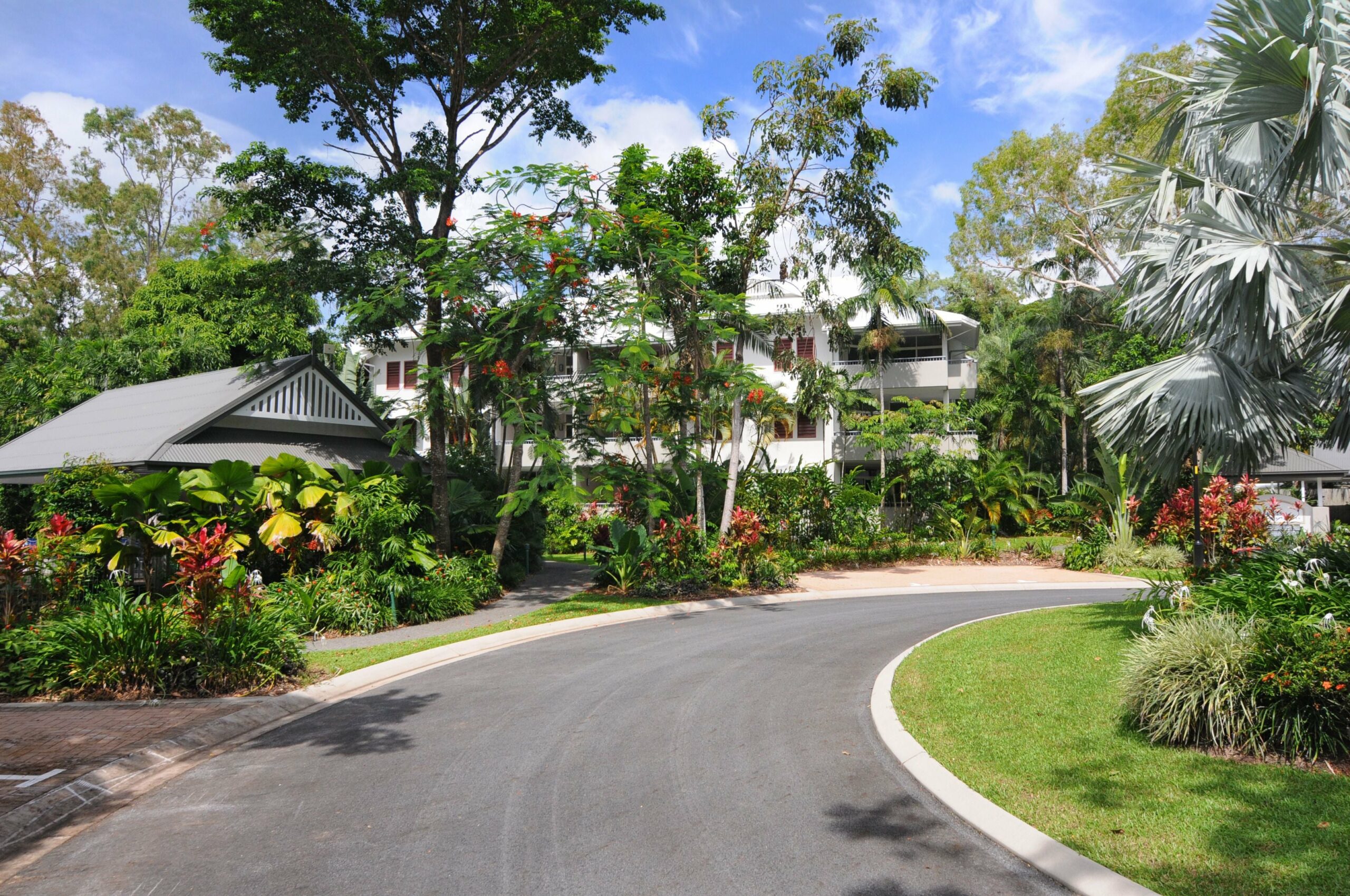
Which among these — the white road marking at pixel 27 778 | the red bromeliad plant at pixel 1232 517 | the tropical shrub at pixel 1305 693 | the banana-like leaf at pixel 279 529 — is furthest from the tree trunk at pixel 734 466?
the white road marking at pixel 27 778

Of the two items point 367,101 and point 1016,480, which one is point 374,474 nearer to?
point 367,101

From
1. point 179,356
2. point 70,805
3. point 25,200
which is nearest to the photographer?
point 70,805

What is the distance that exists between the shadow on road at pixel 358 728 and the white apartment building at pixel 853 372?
2158 cm

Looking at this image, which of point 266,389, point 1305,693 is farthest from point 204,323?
point 1305,693

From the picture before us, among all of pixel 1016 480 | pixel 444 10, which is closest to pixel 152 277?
pixel 444 10

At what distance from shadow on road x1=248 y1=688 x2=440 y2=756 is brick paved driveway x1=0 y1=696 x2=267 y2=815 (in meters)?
0.87

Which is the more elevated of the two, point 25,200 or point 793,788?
point 25,200

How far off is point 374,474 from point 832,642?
9.45 metres

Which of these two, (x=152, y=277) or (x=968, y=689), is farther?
(x=152, y=277)

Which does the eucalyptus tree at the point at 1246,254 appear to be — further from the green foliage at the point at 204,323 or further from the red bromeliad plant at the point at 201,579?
the green foliage at the point at 204,323

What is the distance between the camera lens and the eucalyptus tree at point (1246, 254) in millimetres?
8109

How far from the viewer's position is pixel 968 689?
8609 millimetres

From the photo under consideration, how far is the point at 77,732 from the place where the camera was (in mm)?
7711

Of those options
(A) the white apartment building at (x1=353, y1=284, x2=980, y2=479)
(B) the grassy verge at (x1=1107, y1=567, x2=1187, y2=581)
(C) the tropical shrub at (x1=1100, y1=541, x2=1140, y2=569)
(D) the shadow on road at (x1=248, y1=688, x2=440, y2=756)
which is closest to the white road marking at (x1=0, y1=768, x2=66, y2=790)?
(D) the shadow on road at (x1=248, y1=688, x2=440, y2=756)
